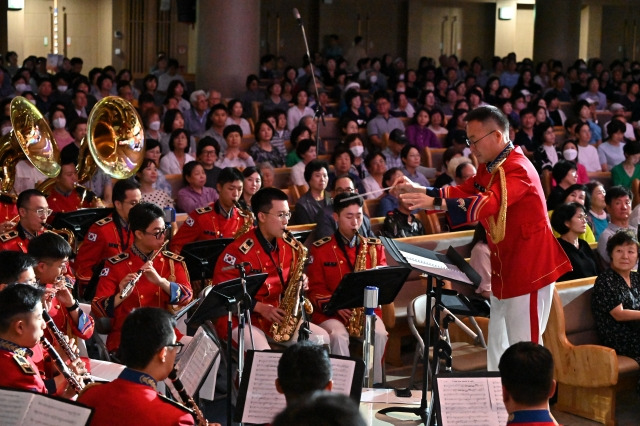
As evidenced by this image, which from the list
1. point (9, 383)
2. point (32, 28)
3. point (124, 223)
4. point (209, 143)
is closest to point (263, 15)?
point (32, 28)

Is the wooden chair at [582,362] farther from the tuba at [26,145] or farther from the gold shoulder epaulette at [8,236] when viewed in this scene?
the tuba at [26,145]

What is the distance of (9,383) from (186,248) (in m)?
2.39

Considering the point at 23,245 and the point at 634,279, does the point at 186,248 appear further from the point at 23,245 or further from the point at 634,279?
the point at 634,279

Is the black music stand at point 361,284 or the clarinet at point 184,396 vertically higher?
the black music stand at point 361,284

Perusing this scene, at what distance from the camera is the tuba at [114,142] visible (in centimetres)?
732

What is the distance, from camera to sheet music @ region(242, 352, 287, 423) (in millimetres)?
4070

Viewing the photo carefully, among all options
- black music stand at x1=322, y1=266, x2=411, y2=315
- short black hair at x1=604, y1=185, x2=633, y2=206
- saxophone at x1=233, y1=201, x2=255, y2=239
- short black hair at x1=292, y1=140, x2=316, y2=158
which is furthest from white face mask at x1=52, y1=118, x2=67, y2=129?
black music stand at x1=322, y1=266, x2=411, y2=315

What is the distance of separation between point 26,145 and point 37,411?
4.10 metres

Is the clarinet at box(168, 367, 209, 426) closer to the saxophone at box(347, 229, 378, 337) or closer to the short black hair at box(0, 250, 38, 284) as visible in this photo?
the short black hair at box(0, 250, 38, 284)

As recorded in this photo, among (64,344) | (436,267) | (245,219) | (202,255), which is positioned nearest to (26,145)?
(245,219)

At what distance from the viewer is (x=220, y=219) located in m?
7.24

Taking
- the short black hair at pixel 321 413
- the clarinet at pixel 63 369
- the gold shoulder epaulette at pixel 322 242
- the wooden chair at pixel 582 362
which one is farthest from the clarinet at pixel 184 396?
the wooden chair at pixel 582 362

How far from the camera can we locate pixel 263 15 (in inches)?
773

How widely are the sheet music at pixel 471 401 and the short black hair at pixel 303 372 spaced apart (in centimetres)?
66
